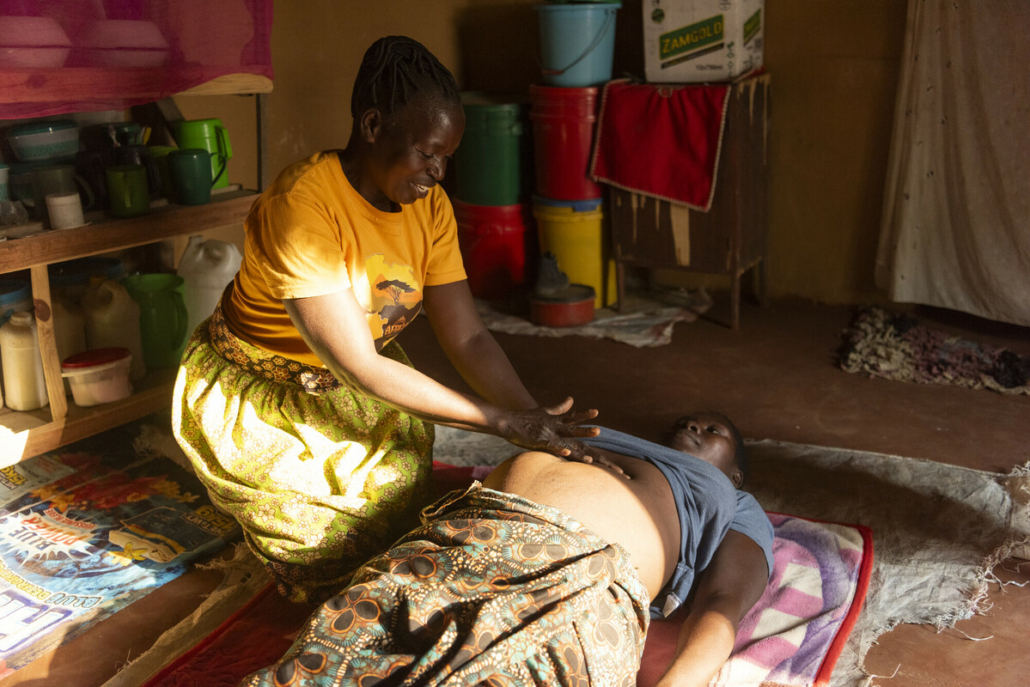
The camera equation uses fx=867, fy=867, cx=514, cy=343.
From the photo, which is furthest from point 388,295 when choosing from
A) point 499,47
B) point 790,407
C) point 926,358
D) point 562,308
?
point 499,47

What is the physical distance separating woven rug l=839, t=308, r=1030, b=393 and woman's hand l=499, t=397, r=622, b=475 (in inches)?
82.4

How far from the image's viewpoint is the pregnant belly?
1.57m

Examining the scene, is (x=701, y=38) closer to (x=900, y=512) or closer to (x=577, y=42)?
(x=577, y=42)

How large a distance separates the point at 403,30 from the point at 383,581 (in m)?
3.52

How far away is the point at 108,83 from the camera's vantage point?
221 cm

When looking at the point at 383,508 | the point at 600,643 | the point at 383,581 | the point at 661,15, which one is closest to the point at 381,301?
the point at 383,508

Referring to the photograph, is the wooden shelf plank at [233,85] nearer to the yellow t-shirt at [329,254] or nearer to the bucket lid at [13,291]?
the bucket lid at [13,291]

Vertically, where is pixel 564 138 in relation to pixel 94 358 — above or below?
above

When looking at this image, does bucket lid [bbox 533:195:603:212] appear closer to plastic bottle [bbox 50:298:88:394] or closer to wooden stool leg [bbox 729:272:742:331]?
wooden stool leg [bbox 729:272:742:331]

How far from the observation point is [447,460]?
2.65 m

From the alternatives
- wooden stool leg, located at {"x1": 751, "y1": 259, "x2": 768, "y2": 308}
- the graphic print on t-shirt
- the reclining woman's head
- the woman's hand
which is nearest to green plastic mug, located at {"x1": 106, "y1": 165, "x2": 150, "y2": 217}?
the graphic print on t-shirt

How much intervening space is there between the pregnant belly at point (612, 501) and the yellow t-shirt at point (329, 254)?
0.47 m

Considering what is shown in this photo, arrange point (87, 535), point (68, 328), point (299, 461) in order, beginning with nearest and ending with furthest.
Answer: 1. point (299, 461)
2. point (87, 535)
3. point (68, 328)

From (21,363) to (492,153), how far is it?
7.61ft
